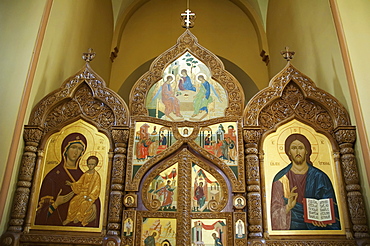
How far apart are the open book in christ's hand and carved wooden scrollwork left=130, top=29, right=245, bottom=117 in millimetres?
Result: 1533

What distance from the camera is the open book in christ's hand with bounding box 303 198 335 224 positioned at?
184 inches

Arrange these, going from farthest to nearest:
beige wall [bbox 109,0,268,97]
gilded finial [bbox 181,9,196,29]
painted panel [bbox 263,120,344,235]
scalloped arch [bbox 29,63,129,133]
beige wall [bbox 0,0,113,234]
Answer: beige wall [bbox 109,0,268,97], gilded finial [bbox 181,9,196,29], scalloped arch [bbox 29,63,129,133], beige wall [bbox 0,0,113,234], painted panel [bbox 263,120,344,235]

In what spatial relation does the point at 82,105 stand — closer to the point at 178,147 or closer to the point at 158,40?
the point at 178,147

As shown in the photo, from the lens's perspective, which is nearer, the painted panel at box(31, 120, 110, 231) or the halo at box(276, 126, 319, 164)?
the painted panel at box(31, 120, 110, 231)

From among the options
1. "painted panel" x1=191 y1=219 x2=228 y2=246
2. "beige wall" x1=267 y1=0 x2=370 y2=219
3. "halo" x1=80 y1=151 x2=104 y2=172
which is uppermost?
"beige wall" x1=267 y1=0 x2=370 y2=219

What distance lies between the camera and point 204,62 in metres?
5.63

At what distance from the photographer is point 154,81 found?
217 inches

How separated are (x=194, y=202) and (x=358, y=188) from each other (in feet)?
6.84

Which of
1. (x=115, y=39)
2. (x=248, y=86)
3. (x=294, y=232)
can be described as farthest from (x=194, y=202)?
(x=115, y=39)

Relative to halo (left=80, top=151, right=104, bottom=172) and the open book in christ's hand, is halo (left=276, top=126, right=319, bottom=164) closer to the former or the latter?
the open book in christ's hand

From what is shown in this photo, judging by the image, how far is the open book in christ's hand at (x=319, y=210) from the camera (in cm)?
467

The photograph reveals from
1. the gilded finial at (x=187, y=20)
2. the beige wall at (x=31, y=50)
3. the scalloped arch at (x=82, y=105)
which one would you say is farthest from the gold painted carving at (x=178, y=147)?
the gilded finial at (x=187, y=20)

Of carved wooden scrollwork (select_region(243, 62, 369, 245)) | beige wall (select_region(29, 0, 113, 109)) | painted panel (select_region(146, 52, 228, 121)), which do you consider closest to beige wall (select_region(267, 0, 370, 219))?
carved wooden scrollwork (select_region(243, 62, 369, 245))

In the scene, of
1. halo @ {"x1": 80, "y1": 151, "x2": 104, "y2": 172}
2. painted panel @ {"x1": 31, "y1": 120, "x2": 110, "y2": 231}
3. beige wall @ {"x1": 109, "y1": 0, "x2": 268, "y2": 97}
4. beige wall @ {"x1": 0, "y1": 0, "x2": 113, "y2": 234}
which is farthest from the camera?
beige wall @ {"x1": 109, "y1": 0, "x2": 268, "y2": 97}
